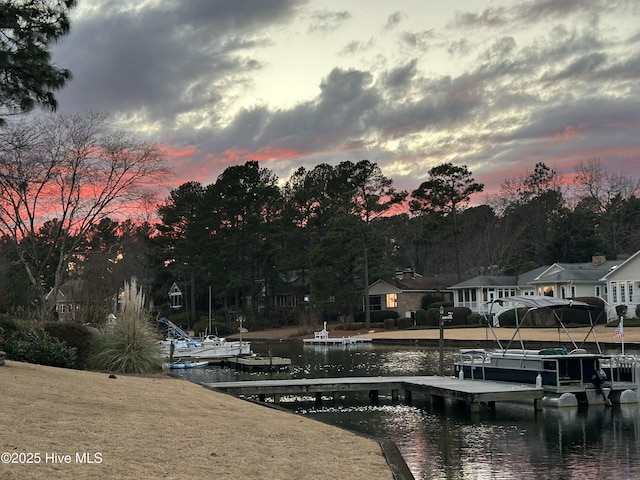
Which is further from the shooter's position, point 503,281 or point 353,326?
point 503,281

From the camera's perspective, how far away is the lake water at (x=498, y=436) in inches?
524

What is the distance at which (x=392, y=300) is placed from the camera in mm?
74938

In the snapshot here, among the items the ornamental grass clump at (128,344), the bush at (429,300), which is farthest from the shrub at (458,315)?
the ornamental grass clump at (128,344)

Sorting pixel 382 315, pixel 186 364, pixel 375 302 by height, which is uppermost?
pixel 375 302

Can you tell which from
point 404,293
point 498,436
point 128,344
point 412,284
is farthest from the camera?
point 412,284

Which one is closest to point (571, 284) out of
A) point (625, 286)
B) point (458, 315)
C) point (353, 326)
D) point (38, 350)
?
point (625, 286)

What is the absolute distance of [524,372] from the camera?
2223 cm

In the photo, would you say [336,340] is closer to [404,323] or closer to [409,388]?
[404,323]

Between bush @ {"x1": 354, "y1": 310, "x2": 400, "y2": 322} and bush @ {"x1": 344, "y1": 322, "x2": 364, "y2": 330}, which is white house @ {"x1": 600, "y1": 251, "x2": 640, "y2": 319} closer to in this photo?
bush @ {"x1": 354, "y1": 310, "x2": 400, "y2": 322}

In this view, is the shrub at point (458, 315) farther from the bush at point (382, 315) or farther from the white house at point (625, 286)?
the white house at point (625, 286)

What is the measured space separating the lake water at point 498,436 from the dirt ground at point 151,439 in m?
2.52

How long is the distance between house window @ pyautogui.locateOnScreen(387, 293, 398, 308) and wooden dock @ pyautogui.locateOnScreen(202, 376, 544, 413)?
49936 millimetres

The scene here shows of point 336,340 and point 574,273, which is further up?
point 574,273

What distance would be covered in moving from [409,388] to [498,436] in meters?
6.38
